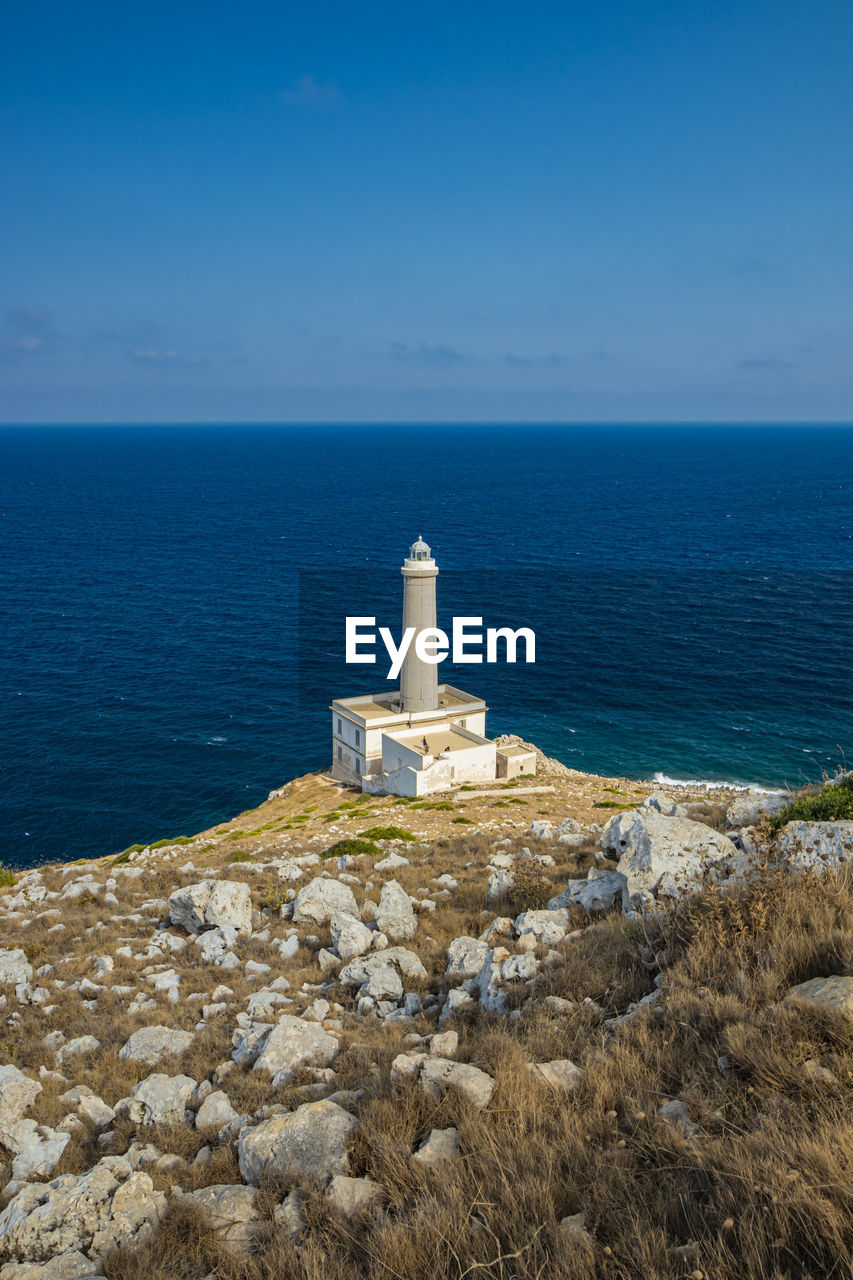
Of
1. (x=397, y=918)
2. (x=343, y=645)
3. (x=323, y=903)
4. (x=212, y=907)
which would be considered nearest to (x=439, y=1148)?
(x=397, y=918)

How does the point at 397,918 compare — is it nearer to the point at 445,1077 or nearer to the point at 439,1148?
the point at 445,1077

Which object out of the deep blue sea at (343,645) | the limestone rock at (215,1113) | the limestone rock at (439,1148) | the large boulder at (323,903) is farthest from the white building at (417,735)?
the limestone rock at (439,1148)

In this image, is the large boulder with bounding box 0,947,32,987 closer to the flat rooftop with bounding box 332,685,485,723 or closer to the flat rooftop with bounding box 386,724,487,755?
the flat rooftop with bounding box 386,724,487,755

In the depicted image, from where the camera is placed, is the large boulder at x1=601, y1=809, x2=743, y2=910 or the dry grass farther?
A: the large boulder at x1=601, y1=809, x2=743, y2=910

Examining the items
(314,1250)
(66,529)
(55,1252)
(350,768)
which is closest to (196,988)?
(55,1252)

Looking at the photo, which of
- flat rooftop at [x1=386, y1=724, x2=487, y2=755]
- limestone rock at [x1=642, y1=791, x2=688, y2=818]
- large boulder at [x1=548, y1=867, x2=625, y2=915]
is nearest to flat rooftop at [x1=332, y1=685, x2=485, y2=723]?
flat rooftop at [x1=386, y1=724, x2=487, y2=755]
